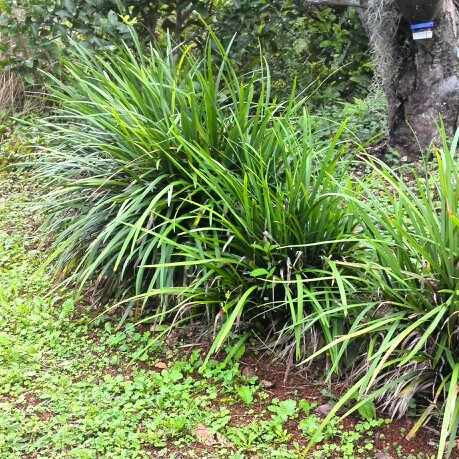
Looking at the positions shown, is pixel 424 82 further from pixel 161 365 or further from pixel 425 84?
pixel 161 365

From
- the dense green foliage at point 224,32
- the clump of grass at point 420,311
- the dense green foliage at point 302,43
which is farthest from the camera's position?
the dense green foliage at point 302,43

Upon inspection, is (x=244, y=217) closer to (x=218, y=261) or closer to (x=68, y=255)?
(x=218, y=261)

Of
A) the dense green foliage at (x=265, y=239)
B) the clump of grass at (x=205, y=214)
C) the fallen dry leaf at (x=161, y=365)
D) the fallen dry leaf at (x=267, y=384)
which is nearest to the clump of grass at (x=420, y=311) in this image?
the dense green foliage at (x=265, y=239)

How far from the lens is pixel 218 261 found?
2.93m

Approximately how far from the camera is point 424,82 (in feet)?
15.6

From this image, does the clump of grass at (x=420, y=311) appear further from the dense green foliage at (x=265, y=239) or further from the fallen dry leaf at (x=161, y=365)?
the fallen dry leaf at (x=161, y=365)

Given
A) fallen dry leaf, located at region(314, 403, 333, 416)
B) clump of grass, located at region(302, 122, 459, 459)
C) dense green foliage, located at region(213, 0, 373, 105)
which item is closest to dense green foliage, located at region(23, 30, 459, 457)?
clump of grass, located at region(302, 122, 459, 459)

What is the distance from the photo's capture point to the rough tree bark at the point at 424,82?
4621 millimetres

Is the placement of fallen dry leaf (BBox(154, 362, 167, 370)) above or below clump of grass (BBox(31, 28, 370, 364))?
below

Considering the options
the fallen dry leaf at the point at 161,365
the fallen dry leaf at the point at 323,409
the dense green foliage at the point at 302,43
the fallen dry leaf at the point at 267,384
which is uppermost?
the dense green foliage at the point at 302,43

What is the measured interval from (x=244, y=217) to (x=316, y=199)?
0.40 metres

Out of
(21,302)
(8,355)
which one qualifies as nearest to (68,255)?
(21,302)

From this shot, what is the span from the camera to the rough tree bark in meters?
4.62

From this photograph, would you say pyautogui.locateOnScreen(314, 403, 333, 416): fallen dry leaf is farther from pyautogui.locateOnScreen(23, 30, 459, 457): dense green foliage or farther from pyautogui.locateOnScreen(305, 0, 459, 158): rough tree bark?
pyautogui.locateOnScreen(305, 0, 459, 158): rough tree bark
